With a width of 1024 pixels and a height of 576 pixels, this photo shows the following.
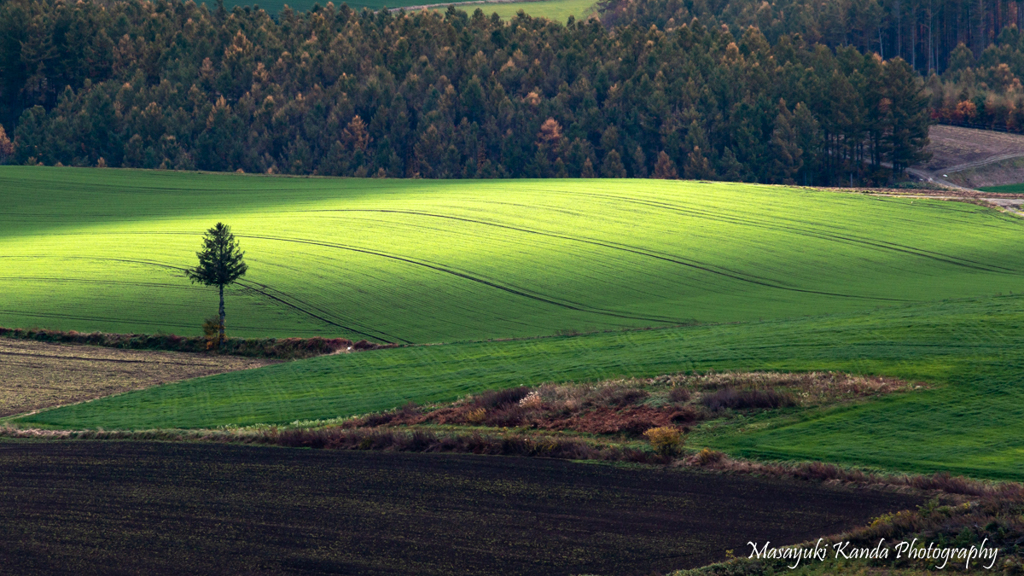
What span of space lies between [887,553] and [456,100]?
126102 millimetres

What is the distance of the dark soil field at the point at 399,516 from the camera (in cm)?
1938

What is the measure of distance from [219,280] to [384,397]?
55.2 ft

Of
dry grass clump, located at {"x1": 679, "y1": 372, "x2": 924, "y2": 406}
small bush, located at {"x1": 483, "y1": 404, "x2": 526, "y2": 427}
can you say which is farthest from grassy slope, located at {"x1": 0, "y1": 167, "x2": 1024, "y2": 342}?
small bush, located at {"x1": 483, "y1": 404, "x2": 526, "y2": 427}

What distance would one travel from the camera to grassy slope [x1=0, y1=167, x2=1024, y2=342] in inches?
1975

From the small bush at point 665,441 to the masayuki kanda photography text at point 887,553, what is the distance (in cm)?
604

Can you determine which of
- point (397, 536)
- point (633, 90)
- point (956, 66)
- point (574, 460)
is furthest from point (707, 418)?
point (956, 66)

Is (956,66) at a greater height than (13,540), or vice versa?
(956,66)

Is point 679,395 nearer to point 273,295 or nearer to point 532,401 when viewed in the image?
point 532,401

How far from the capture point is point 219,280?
4816cm

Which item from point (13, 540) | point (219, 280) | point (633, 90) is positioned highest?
point (633, 90)

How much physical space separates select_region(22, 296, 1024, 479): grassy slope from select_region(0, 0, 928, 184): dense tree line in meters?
84.3

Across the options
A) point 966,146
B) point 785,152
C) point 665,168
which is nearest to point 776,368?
point 785,152

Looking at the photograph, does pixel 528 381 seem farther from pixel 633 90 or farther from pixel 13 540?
pixel 633 90

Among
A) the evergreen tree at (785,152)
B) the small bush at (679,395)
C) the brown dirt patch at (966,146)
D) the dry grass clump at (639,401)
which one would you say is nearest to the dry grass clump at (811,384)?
the dry grass clump at (639,401)
